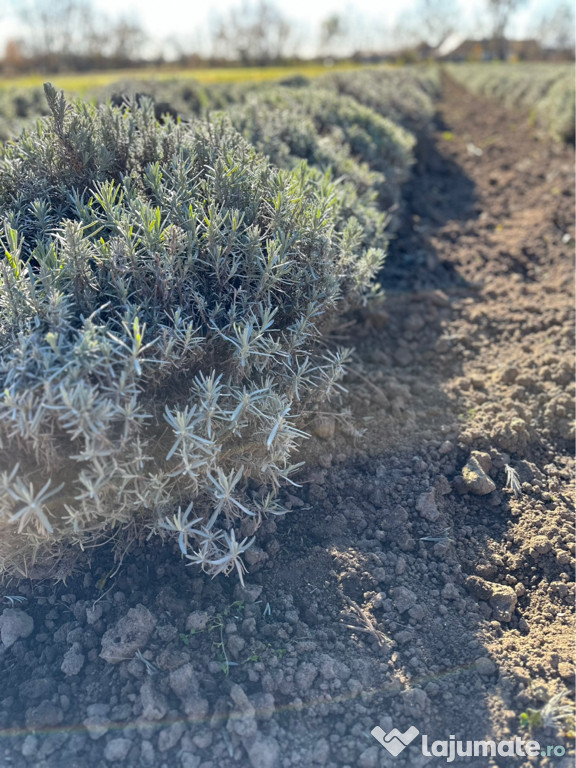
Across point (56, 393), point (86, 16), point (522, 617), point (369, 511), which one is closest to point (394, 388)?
point (369, 511)

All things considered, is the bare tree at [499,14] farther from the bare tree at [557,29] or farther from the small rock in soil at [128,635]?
the small rock in soil at [128,635]

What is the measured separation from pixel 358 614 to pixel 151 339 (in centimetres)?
148

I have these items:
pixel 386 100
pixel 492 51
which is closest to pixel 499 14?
pixel 492 51

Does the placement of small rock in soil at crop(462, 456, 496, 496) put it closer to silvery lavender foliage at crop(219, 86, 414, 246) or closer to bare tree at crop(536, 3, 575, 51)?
silvery lavender foliage at crop(219, 86, 414, 246)

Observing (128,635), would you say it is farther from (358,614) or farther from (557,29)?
(557,29)

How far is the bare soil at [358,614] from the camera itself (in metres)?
2.09

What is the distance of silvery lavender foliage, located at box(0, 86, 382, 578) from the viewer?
6.94 ft

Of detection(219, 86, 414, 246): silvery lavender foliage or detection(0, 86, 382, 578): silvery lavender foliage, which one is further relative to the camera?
detection(219, 86, 414, 246): silvery lavender foliage

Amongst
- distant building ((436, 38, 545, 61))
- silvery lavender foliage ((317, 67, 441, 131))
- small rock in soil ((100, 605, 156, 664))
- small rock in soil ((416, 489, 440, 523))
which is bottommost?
small rock in soil ((100, 605, 156, 664))

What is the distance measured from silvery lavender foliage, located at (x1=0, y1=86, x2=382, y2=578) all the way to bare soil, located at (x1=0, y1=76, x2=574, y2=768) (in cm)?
24

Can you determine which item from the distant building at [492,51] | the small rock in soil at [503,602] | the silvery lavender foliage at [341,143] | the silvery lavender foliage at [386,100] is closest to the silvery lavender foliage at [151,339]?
the silvery lavender foliage at [341,143]

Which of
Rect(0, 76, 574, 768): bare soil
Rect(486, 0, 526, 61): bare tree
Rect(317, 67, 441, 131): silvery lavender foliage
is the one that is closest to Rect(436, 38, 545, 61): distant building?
Rect(486, 0, 526, 61): bare tree

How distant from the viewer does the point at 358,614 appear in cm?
245

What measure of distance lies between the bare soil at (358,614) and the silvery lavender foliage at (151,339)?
0.24 metres
